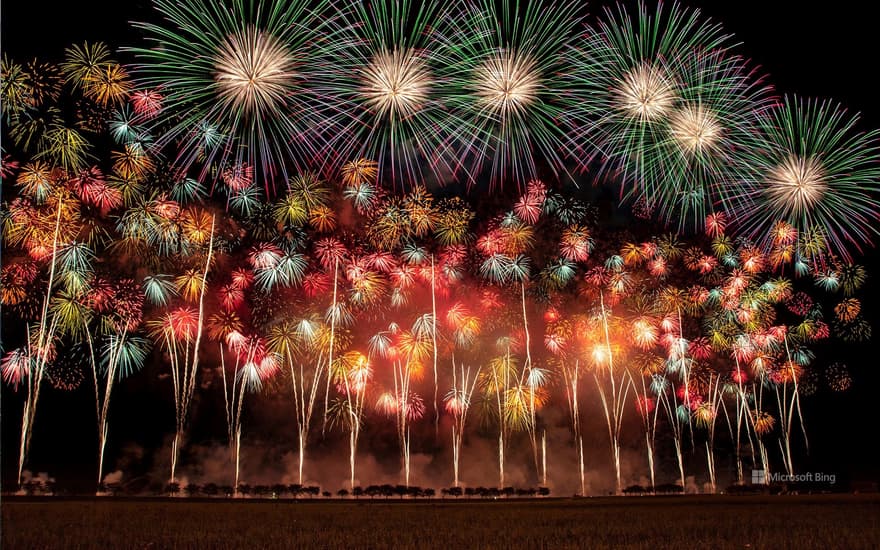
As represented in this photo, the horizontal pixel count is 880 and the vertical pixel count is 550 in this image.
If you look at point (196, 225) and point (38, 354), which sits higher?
point (196, 225)

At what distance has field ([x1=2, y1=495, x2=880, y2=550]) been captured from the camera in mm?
15359

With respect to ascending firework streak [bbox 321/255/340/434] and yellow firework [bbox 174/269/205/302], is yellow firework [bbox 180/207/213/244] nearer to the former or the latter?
yellow firework [bbox 174/269/205/302]

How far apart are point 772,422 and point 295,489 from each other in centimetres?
3928

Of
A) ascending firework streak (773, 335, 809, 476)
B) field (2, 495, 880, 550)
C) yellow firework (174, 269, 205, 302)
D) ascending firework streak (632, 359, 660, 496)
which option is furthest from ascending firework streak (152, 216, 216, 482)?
ascending firework streak (773, 335, 809, 476)

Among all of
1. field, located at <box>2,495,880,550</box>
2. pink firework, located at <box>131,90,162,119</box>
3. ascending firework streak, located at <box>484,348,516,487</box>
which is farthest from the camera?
ascending firework streak, located at <box>484,348,516,487</box>

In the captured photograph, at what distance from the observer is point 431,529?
18.5 metres

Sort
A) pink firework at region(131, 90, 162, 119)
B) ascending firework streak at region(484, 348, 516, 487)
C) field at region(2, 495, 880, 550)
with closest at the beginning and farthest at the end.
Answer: field at region(2, 495, 880, 550) → pink firework at region(131, 90, 162, 119) → ascending firework streak at region(484, 348, 516, 487)

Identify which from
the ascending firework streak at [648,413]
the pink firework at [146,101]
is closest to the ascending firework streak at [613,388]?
the ascending firework streak at [648,413]

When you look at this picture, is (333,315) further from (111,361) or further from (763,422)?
(763,422)

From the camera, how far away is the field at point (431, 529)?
15.4 m

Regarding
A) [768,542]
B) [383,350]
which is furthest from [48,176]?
[768,542]

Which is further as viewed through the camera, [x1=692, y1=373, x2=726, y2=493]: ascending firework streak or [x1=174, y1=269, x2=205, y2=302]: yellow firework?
[x1=692, y1=373, x2=726, y2=493]: ascending firework streak

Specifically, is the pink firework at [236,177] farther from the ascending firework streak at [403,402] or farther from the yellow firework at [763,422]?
the yellow firework at [763,422]

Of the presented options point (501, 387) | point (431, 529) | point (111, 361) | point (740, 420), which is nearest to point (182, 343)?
point (111, 361)
